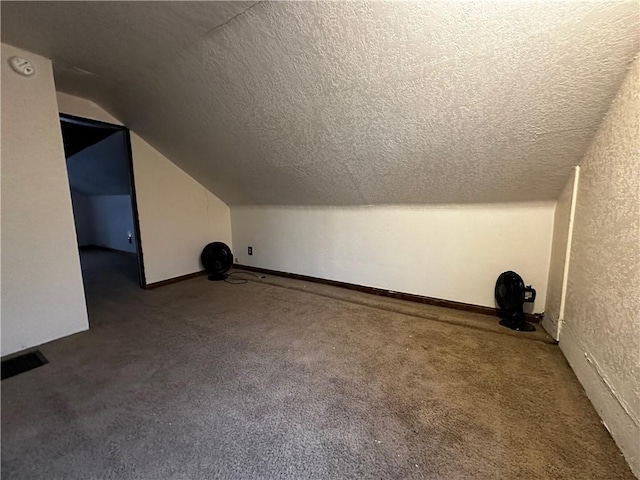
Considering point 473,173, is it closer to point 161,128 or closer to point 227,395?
point 227,395

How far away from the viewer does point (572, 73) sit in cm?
119

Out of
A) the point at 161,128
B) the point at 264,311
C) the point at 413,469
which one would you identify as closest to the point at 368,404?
the point at 413,469

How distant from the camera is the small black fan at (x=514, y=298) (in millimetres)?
1978

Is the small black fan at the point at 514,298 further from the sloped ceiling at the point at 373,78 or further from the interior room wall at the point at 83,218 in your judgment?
the interior room wall at the point at 83,218

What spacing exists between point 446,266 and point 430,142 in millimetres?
1176

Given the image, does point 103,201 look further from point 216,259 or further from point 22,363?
point 22,363

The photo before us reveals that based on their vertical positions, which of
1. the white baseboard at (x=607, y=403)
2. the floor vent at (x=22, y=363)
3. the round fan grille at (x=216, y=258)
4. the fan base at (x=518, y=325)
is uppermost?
the round fan grille at (x=216, y=258)

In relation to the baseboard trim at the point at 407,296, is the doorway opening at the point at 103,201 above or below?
above

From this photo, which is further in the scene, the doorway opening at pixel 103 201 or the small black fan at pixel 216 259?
the small black fan at pixel 216 259

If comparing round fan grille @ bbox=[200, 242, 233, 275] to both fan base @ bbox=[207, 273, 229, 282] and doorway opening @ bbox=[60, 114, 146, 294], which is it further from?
doorway opening @ bbox=[60, 114, 146, 294]

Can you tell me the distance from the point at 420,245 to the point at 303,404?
176 centimetres

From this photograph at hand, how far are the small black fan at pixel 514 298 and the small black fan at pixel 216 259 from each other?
9.69 feet

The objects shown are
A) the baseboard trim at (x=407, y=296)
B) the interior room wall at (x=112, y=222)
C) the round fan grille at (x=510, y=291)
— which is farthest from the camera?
the interior room wall at (x=112, y=222)

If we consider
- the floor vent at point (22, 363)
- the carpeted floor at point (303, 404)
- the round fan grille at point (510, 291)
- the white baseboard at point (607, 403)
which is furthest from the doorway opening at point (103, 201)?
the white baseboard at point (607, 403)
